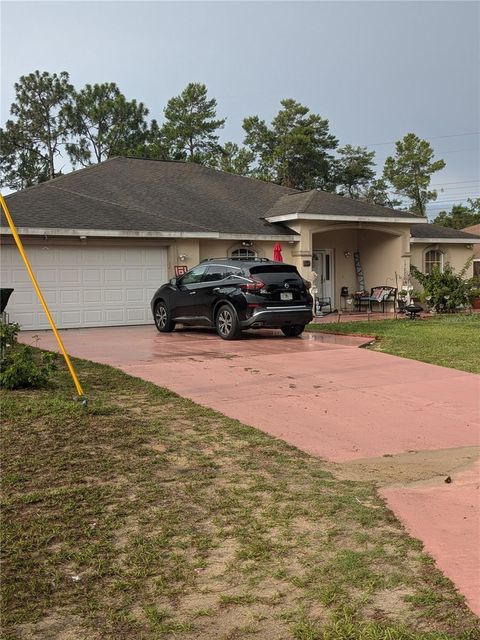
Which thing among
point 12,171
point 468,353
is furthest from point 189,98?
point 468,353

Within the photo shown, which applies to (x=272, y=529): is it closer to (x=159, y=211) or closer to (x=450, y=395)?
(x=450, y=395)

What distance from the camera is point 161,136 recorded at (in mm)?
46719

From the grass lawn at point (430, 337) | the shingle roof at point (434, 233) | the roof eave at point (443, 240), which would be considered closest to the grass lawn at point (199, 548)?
the grass lawn at point (430, 337)

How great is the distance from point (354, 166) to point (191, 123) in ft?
46.1

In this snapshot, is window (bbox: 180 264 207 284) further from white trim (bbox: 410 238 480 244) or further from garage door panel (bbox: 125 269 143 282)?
white trim (bbox: 410 238 480 244)

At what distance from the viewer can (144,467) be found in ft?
16.4

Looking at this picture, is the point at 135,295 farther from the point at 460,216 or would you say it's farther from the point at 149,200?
the point at 460,216

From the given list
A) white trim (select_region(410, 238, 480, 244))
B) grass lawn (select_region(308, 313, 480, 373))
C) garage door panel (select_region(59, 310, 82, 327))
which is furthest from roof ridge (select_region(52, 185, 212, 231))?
white trim (select_region(410, 238, 480, 244))

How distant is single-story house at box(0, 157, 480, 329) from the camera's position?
54.9 feet

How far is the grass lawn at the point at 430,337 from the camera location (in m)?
10.8

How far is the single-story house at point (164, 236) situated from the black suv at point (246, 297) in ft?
12.9

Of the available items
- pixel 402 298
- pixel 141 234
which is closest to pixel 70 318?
pixel 141 234

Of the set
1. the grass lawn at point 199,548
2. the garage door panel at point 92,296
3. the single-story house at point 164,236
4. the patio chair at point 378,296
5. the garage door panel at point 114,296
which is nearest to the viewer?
the grass lawn at point 199,548

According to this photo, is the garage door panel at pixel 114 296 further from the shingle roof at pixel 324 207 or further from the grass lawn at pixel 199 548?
the grass lawn at pixel 199 548
